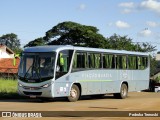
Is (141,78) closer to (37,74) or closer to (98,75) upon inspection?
(98,75)

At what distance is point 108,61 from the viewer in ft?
89.9

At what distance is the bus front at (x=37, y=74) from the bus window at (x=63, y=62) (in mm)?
325

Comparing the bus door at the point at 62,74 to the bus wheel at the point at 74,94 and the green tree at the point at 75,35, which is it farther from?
the green tree at the point at 75,35

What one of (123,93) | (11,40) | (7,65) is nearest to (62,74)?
(123,93)

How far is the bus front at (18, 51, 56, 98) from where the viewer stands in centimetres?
2273

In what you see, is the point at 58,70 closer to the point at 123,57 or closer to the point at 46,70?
the point at 46,70

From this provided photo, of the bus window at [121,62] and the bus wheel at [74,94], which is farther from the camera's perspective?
the bus window at [121,62]

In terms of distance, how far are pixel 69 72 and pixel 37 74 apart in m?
1.71

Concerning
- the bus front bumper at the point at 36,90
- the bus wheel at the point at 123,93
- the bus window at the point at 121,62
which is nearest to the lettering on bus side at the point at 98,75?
the bus window at the point at 121,62

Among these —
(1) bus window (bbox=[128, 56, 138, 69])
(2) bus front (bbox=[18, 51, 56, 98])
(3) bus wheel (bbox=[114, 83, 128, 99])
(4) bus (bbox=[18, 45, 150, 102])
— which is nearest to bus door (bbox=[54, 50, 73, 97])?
(4) bus (bbox=[18, 45, 150, 102])

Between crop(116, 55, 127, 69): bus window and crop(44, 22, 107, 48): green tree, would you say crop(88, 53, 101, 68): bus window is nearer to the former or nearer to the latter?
crop(116, 55, 127, 69): bus window

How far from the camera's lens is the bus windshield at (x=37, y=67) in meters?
22.8

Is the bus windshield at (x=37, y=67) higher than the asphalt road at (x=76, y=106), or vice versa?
the bus windshield at (x=37, y=67)

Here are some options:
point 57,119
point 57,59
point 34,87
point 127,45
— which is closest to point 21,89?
point 34,87
